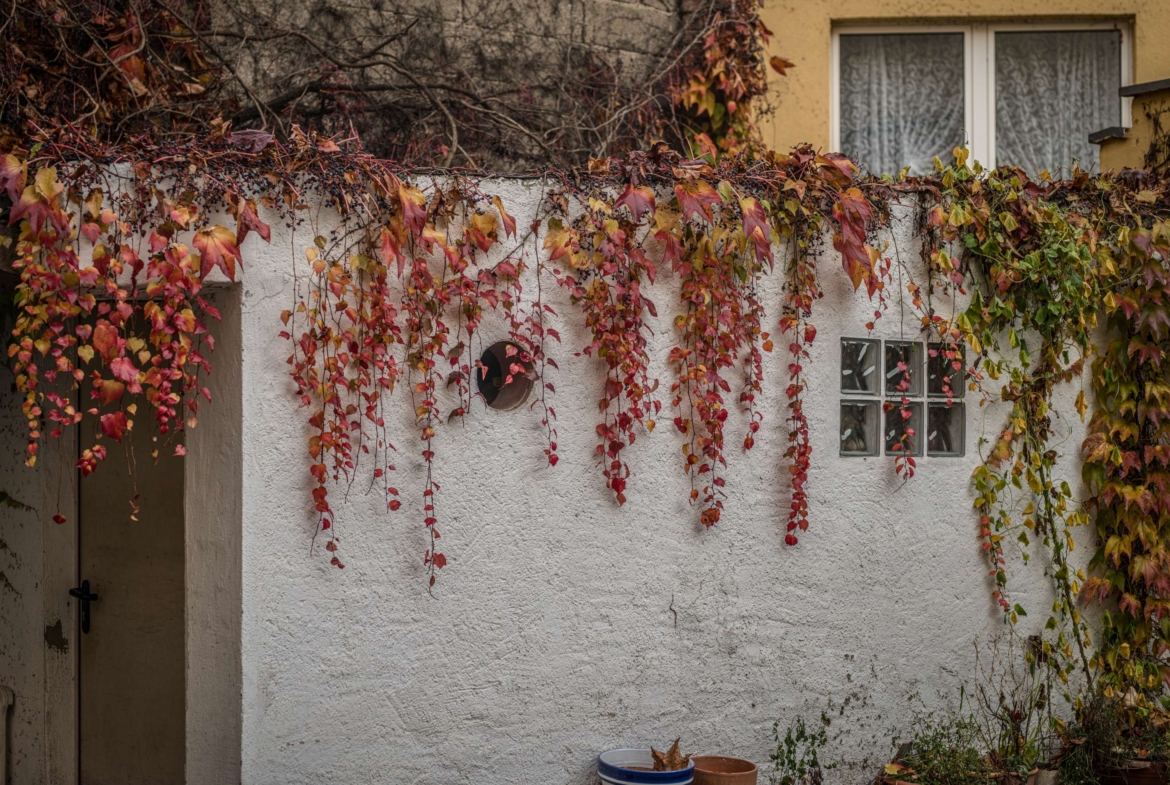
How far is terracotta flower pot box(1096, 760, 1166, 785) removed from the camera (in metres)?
5.08

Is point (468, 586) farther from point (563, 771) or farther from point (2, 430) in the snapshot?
point (2, 430)

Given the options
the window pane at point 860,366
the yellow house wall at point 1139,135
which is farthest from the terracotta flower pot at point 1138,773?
the yellow house wall at point 1139,135

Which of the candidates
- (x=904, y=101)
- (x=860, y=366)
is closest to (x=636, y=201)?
(x=860, y=366)

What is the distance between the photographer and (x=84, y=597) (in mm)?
5031

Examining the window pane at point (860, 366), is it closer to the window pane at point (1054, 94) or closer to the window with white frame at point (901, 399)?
the window with white frame at point (901, 399)

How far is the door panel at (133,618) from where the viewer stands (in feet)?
16.2

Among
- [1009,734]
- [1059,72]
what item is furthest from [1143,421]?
[1059,72]

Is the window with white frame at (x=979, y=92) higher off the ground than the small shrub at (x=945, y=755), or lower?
higher

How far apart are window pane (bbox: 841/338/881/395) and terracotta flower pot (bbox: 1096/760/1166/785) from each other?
2016mm

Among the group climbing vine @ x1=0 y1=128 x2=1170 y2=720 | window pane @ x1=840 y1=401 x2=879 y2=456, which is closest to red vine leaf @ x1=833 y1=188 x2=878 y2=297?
Result: climbing vine @ x1=0 y1=128 x2=1170 y2=720

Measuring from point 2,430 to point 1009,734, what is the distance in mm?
4794

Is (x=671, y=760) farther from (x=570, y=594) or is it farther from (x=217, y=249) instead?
(x=217, y=249)

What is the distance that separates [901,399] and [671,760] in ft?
6.21

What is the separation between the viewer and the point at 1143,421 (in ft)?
17.7
